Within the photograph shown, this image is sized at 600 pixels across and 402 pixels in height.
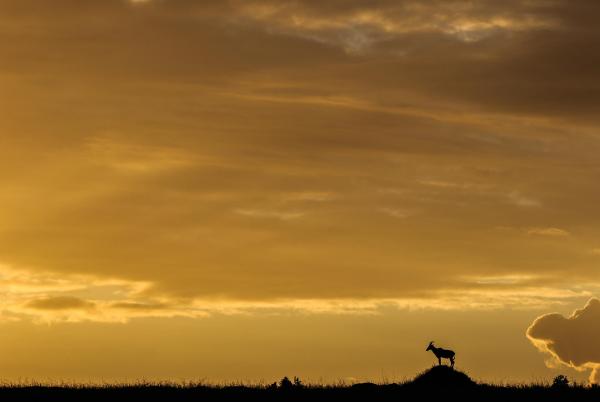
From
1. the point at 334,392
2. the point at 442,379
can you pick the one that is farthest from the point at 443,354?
the point at 334,392

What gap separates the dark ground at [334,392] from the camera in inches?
2484

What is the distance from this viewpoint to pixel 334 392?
64312mm

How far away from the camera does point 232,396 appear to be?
63594 millimetres

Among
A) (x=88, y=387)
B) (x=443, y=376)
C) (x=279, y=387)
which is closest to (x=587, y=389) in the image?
(x=443, y=376)

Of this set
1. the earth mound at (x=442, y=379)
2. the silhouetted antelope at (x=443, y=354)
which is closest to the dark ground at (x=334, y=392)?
the earth mound at (x=442, y=379)

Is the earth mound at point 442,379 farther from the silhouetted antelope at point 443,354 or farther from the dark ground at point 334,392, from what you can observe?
the silhouetted antelope at point 443,354

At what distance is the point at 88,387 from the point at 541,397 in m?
27.3

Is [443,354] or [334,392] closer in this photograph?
[334,392]

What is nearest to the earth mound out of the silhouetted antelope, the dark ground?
the dark ground

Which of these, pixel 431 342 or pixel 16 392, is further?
pixel 431 342

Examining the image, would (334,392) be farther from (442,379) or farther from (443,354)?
(443,354)

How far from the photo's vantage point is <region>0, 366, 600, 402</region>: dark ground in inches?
2484

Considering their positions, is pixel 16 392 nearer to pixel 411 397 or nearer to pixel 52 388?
pixel 52 388

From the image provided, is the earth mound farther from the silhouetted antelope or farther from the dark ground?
the silhouetted antelope
